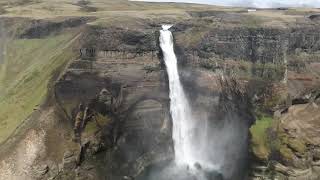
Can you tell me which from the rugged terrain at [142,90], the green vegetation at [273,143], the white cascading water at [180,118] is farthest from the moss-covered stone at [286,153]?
the white cascading water at [180,118]

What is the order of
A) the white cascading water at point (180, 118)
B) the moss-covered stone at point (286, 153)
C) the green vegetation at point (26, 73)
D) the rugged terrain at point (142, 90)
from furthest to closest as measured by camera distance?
1. the white cascading water at point (180, 118)
2. the moss-covered stone at point (286, 153)
3. the green vegetation at point (26, 73)
4. the rugged terrain at point (142, 90)

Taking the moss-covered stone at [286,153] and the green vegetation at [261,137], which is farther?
the green vegetation at [261,137]

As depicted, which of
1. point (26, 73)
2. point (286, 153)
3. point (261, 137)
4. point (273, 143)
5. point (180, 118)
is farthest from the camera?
point (26, 73)

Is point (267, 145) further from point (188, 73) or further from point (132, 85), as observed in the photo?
point (132, 85)

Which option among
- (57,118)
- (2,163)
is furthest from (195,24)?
(2,163)

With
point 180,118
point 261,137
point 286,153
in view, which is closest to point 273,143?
point 261,137

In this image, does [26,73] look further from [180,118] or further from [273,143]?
[273,143]

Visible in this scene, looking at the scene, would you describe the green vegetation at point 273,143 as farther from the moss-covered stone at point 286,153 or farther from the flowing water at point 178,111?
the flowing water at point 178,111
